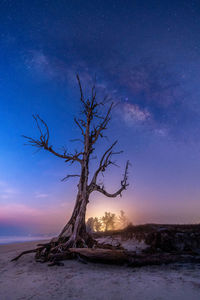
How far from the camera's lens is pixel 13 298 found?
3209 mm

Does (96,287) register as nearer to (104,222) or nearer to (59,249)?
(59,249)

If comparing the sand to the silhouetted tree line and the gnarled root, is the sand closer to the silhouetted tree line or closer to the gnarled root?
the gnarled root

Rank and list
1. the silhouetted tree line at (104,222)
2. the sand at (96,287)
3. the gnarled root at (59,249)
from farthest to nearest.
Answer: the silhouetted tree line at (104,222), the gnarled root at (59,249), the sand at (96,287)

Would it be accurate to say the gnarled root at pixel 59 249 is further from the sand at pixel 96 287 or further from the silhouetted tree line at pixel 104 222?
the silhouetted tree line at pixel 104 222

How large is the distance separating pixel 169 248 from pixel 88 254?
4.58m

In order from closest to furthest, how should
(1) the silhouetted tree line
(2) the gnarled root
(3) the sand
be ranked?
(3) the sand → (2) the gnarled root → (1) the silhouetted tree line

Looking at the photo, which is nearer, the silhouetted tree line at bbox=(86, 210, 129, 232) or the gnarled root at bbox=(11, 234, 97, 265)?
the gnarled root at bbox=(11, 234, 97, 265)

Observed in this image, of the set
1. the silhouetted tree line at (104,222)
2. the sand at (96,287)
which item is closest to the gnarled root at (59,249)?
the sand at (96,287)

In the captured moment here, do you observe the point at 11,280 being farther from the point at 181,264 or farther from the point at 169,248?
the point at 169,248

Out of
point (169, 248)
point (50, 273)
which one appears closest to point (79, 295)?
point (50, 273)

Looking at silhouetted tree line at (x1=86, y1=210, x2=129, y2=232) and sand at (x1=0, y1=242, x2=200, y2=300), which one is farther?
silhouetted tree line at (x1=86, y1=210, x2=129, y2=232)

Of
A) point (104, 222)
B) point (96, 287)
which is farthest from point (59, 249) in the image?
point (104, 222)

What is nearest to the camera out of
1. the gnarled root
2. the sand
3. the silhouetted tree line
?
the sand

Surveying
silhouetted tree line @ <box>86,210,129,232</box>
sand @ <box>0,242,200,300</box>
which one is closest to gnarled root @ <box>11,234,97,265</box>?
sand @ <box>0,242,200,300</box>
